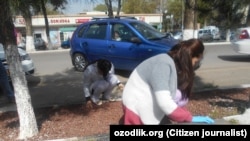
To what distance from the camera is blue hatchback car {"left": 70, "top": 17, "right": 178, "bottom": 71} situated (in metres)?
8.18

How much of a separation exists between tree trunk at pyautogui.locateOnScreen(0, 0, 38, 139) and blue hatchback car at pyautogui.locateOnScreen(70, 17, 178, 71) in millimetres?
4122

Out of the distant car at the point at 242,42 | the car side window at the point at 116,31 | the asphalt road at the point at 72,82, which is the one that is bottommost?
the asphalt road at the point at 72,82

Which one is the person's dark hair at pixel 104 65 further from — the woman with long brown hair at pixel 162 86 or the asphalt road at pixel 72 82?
the woman with long brown hair at pixel 162 86

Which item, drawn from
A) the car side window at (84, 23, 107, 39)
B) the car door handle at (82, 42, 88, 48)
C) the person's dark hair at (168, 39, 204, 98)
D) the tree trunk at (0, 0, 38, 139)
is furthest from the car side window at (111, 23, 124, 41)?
the person's dark hair at (168, 39, 204, 98)

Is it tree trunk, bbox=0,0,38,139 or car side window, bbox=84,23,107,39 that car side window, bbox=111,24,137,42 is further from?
tree trunk, bbox=0,0,38,139

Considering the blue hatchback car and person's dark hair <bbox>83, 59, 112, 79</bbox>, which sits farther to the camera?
the blue hatchback car

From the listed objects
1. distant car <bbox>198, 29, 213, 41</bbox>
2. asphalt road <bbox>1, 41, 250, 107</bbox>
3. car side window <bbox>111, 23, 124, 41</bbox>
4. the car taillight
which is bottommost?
distant car <bbox>198, 29, 213, 41</bbox>

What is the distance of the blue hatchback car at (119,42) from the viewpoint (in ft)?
26.8

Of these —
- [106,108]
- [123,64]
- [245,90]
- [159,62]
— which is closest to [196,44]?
[159,62]

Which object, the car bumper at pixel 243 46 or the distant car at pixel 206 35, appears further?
the distant car at pixel 206 35

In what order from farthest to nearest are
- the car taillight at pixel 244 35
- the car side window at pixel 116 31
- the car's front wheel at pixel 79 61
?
1. the car taillight at pixel 244 35
2. the car's front wheel at pixel 79 61
3. the car side window at pixel 116 31

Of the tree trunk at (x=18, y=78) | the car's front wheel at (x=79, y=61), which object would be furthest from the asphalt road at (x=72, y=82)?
the tree trunk at (x=18, y=78)

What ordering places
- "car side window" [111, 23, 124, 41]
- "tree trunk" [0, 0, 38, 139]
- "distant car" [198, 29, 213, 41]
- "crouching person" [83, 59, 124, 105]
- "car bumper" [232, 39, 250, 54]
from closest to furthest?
"tree trunk" [0, 0, 38, 139]
"crouching person" [83, 59, 124, 105]
"car side window" [111, 23, 124, 41]
"car bumper" [232, 39, 250, 54]
"distant car" [198, 29, 213, 41]

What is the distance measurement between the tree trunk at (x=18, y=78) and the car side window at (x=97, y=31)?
4.99 meters
